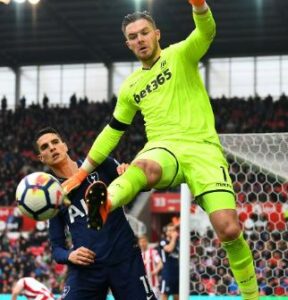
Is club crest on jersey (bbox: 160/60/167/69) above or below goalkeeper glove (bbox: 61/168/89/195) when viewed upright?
above

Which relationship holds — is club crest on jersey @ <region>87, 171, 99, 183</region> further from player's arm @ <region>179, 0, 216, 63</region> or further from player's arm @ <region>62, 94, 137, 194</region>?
player's arm @ <region>179, 0, 216, 63</region>

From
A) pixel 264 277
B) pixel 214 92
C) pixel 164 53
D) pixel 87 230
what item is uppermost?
pixel 214 92

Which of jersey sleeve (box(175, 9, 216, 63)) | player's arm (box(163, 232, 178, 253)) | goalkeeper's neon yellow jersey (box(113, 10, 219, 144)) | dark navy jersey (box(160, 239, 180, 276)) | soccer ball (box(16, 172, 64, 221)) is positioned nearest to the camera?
soccer ball (box(16, 172, 64, 221))

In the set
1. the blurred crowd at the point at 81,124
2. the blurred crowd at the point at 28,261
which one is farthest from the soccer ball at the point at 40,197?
the blurred crowd at the point at 81,124

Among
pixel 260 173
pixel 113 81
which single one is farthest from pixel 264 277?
pixel 113 81

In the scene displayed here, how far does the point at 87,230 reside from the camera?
452cm

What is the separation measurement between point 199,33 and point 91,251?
1.55 meters

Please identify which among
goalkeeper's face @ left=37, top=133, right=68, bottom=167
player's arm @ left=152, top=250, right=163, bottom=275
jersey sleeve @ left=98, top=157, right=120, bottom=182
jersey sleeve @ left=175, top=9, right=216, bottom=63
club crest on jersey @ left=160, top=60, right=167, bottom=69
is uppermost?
jersey sleeve @ left=175, top=9, right=216, bottom=63

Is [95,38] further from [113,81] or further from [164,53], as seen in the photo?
[164,53]

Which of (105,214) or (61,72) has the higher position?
(61,72)

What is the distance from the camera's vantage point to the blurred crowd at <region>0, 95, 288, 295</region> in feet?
32.8

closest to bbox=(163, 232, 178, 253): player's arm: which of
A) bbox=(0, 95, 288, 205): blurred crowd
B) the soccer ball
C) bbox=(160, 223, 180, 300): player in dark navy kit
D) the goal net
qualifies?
bbox=(160, 223, 180, 300): player in dark navy kit

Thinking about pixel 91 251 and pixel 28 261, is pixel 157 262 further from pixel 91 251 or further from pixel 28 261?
pixel 91 251

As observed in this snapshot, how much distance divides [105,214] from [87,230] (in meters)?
0.90
